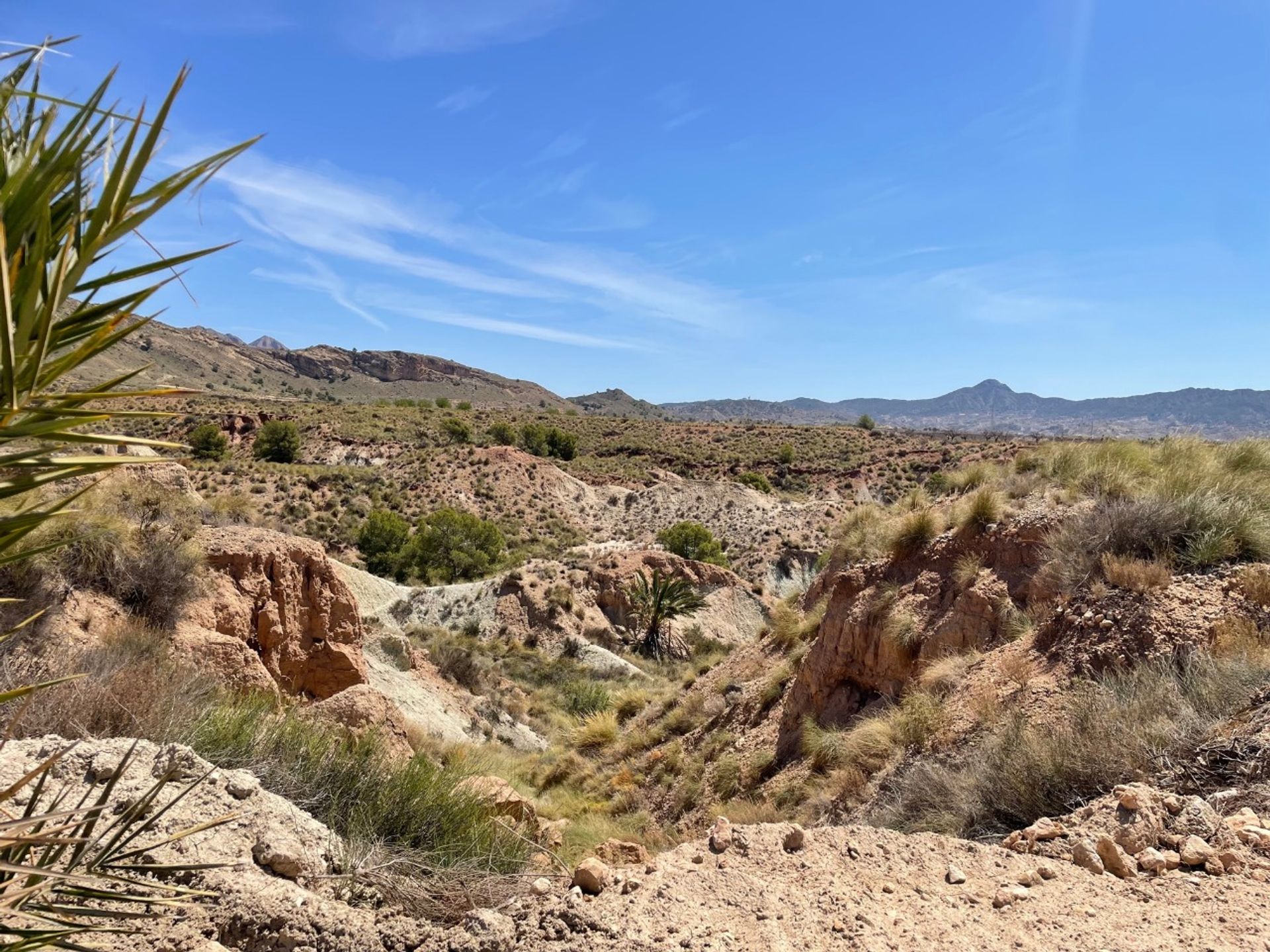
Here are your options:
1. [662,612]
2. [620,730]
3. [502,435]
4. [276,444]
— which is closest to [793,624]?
[620,730]

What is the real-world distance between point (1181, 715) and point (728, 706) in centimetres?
753

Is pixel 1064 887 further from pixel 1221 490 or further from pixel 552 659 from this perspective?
pixel 552 659

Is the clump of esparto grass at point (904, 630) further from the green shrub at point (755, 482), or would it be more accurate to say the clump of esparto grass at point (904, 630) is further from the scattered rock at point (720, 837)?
the green shrub at point (755, 482)

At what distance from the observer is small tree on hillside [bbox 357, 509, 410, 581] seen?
103 ft

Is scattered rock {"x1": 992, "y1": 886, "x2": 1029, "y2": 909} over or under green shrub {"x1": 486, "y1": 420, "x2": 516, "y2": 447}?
under

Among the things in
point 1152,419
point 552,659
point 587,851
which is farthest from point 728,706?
point 1152,419

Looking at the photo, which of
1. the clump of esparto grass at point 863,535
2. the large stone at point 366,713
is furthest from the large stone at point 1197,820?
the large stone at point 366,713

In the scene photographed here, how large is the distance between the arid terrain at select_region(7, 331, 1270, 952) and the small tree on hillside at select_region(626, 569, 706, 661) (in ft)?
27.3

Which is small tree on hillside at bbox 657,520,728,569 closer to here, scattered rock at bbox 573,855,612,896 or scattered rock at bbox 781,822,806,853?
scattered rock at bbox 781,822,806,853

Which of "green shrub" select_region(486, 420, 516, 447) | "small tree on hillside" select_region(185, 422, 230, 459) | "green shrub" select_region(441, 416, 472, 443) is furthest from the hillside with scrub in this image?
"green shrub" select_region(486, 420, 516, 447)

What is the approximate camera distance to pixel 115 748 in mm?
3848

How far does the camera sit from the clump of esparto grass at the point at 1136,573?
600 centimetres

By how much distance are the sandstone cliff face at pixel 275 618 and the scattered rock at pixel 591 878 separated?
241 inches

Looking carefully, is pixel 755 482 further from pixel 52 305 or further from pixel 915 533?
pixel 52 305
